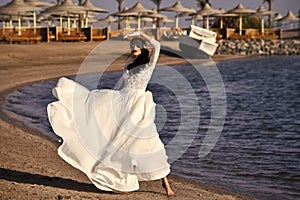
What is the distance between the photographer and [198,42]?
48.4m

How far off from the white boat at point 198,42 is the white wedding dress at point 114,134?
136 feet

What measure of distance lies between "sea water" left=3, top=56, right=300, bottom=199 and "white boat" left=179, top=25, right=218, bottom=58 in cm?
1858

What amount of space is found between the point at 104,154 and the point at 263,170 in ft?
14.2

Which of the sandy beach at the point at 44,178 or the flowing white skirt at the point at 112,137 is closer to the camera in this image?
the flowing white skirt at the point at 112,137

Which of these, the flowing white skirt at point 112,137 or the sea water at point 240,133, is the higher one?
the flowing white skirt at point 112,137

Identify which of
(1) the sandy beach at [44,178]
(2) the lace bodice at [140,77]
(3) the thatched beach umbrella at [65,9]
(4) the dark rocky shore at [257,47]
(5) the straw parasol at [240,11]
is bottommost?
(4) the dark rocky shore at [257,47]

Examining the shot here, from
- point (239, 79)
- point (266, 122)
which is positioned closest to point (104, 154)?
point (266, 122)

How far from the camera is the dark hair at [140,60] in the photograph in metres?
6.85

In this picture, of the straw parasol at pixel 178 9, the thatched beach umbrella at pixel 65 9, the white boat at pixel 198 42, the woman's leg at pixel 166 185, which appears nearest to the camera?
the woman's leg at pixel 166 185

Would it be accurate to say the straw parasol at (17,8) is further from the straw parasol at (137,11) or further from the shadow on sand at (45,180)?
the shadow on sand at (45,180)

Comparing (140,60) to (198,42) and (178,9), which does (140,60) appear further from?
(178,9)

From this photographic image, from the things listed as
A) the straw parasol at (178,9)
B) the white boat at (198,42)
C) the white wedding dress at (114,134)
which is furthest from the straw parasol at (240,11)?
the white wedding dress at (114,134)

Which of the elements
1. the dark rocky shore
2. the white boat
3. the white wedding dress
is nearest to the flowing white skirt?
the white wedding dress

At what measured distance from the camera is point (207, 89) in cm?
2688
